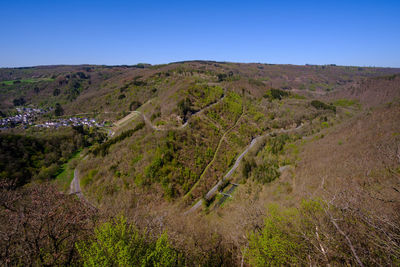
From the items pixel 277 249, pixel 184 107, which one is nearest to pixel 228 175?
pixel 184 107

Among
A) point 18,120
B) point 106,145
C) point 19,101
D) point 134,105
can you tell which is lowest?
point 106,145

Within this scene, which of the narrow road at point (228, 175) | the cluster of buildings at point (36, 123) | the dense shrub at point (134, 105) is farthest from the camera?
the dense shrub at point (134, 105)

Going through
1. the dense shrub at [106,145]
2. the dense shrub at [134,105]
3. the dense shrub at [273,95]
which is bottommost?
the dense shrub at [106,145]

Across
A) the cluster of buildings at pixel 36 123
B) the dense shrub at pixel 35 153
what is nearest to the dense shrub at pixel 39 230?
the dense shrub at pixel 35 153

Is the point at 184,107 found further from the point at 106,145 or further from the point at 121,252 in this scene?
the point at 121,252

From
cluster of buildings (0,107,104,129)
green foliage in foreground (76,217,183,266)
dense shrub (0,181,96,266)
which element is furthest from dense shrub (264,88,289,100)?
dense shrub (0,181,96,266)

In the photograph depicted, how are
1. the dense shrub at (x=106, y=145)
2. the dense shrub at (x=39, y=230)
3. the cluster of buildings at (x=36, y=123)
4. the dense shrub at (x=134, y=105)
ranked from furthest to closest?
1. the dense shrub at (x=134, y=105)
2. the cluster of buildings at (x=36, y=123)
3. the dense shrub at (x=106, y=145)
4. the dense shrub at (x=39, y=230)

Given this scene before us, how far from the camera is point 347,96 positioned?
140125 mm

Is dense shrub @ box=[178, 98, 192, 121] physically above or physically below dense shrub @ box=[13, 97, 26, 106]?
above

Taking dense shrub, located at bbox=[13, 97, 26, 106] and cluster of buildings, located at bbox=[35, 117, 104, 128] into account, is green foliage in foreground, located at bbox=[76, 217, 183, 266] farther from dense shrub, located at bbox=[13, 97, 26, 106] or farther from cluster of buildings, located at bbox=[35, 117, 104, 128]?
dense shrub, located at bbox=[13, 97, 26, 106]

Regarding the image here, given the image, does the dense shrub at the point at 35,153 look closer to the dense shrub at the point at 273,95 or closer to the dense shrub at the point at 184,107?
the dense shrub at the point at 184,107

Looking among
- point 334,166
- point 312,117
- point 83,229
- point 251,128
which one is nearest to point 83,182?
point 83,229

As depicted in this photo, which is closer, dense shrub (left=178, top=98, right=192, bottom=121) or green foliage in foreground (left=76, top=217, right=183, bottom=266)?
green foliage in foreground (left=76, top=217, right=183, bottom=266)

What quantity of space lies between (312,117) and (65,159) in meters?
124
